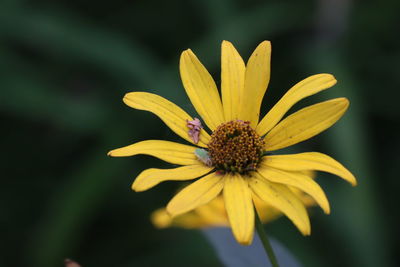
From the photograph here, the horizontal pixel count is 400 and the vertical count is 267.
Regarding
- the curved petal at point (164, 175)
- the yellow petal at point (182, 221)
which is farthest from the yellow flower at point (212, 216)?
the curved petal at point (164, 175)

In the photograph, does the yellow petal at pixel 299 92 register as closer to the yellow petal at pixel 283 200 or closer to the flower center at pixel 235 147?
the flower center at pixel 235 147

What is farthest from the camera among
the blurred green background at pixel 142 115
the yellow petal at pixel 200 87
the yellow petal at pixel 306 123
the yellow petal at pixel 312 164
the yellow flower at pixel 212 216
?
the blurred green background at pixel 142 115

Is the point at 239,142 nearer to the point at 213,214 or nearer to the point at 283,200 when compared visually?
the point at 283,200

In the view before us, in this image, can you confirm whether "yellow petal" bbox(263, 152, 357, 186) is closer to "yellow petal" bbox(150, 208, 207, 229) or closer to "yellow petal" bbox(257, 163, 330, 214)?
"yellow petal" bbox(257, 163, 330, 214)

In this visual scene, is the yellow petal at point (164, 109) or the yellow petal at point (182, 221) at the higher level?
the yellow petal at point (164, 109)

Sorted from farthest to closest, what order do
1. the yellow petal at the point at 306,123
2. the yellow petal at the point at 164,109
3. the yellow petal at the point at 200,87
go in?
1. the yellow petal at the point at 200,87
2. the yellow petal at the point at 164,109
3. the yellow petal at the point at 306,123

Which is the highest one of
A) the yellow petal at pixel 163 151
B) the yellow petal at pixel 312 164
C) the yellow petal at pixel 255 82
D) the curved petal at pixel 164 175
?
the yellow petal at pixel 255 82

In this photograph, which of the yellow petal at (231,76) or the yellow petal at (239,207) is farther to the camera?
the yellow petal at (231,76)

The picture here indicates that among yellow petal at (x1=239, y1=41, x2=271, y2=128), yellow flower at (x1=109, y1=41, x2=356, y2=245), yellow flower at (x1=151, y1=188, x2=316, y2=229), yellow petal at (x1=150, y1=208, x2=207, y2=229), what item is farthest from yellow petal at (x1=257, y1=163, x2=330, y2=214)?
yellow petal at (x1=150, y1=208, x2=207, y2=229)
